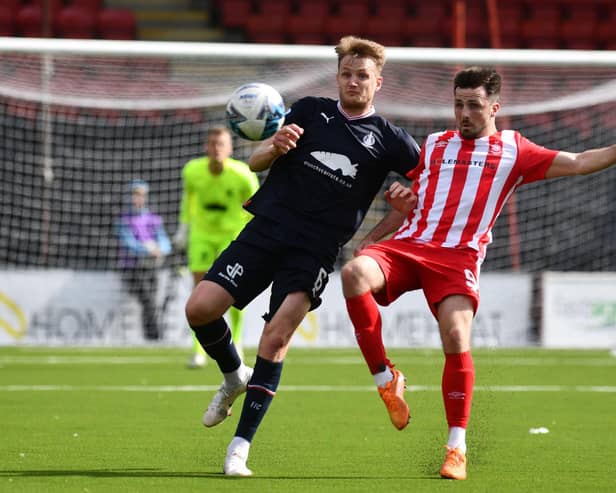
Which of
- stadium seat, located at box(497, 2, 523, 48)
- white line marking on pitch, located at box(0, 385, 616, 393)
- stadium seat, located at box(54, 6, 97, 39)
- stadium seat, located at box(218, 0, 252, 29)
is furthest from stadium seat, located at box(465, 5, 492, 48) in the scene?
white line marking on pitch, located at box(0, 385, 616, 393)

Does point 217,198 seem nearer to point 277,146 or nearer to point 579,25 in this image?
point 277,146

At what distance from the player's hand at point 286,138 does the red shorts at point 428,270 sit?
2.03 feet

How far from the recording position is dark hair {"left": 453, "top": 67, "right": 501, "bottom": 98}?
539cm

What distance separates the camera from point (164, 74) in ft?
42.6

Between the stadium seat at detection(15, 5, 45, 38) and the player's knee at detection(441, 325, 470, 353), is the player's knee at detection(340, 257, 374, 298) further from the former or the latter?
the stadium seat at detection(15, 5, 45, 38)

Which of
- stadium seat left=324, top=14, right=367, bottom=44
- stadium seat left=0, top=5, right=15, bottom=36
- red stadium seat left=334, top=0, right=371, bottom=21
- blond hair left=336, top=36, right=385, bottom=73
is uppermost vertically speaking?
red stadium seat left=334, top=0, right=371, bottom=21

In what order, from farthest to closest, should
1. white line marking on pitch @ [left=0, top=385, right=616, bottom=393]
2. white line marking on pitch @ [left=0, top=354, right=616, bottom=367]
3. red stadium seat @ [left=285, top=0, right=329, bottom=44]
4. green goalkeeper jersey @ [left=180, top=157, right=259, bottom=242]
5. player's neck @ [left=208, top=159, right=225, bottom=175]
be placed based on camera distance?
red stadium seat @ [left=285, top=0, right=329, bottom=44] → white line marking on pitch @ [left=0, top=354, right=616, bottom=367] → green goalkeeper jersey @ [left=180, top=157, right=259, bottom=242] → player's neck @ [left=208, top=159, right=225, bottom=175] → white line marking on pitch @ [left=0, top=385, right=616, bottom=393]

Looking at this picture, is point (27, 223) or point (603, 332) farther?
point (27, 223)

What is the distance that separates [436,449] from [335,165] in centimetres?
160

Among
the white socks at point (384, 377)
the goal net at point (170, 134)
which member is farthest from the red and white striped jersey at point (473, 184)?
the goal net at point (170, 134)

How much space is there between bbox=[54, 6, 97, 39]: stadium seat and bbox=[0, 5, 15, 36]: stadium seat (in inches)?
27.4

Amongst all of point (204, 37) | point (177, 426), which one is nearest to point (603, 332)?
point (177, 426)

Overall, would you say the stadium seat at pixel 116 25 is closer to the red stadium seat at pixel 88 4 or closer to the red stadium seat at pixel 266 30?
the red stadium seat at pixel 88 4

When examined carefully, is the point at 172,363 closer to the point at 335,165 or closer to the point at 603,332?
the point at 603,332
